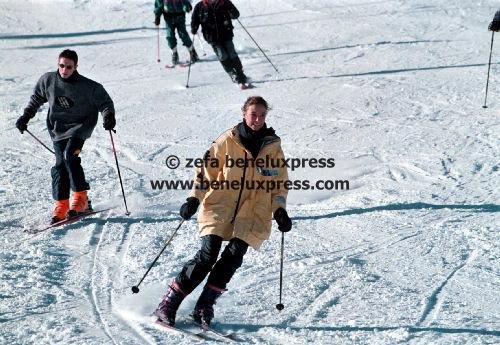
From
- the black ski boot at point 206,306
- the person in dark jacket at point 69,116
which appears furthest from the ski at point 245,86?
the black ski boot at point 206,306

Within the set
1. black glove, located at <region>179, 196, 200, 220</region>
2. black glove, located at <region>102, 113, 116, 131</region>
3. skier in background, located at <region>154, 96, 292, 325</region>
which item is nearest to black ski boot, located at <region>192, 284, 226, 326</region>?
skier in background, located at <region>154, 96, 292, 325</region>

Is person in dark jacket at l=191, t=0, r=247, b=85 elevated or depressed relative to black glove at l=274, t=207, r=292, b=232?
elevated

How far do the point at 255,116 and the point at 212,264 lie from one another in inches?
41.0

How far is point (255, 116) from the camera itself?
4.48 meters

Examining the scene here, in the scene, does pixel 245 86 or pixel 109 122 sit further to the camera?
pixel 245 86

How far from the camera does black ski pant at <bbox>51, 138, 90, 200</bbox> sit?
6.36 metres

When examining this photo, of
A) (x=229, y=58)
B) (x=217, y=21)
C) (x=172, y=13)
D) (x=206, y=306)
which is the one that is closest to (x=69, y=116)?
(x=206, y=306)

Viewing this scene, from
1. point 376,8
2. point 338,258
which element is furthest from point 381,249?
point 376,8

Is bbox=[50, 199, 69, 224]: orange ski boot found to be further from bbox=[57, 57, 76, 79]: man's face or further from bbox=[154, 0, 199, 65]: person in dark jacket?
bbox=[154, 0, 199, 65]: person in dark jacket

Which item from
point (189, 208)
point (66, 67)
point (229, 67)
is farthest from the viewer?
point (229, 67)

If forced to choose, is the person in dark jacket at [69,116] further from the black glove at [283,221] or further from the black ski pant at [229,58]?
the black ski pant at [229,58]

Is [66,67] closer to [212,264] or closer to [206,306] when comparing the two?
[212,264]

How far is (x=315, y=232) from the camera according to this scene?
20.7 feet

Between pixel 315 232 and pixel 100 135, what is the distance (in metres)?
4.25
